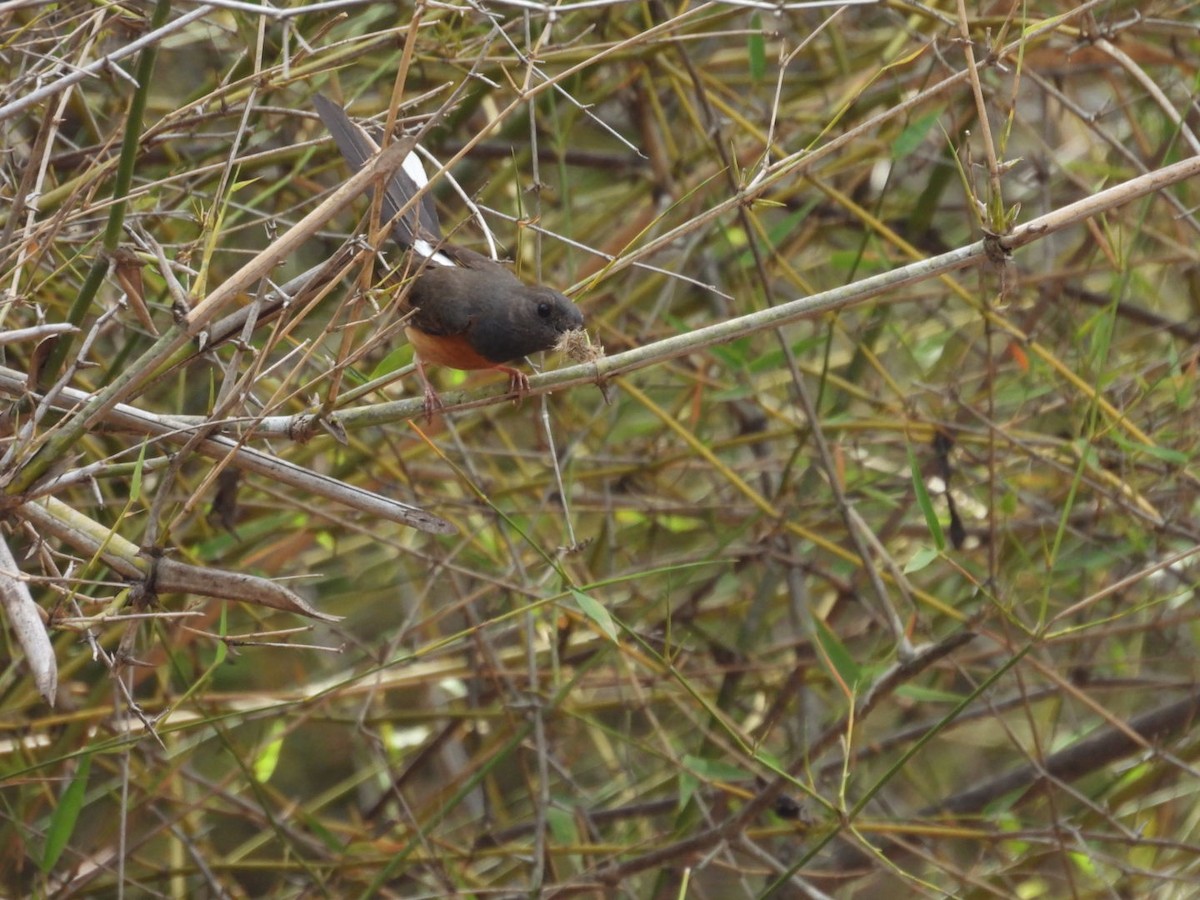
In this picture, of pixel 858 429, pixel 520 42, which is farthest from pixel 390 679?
pixel 520 42

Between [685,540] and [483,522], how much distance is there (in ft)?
3.12

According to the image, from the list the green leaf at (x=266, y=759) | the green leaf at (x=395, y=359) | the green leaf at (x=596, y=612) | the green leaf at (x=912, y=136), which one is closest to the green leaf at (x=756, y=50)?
the green leaf at (x=912, y=136)

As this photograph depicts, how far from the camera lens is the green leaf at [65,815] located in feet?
9.49

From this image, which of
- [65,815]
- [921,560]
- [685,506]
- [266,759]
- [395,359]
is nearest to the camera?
[921,560]

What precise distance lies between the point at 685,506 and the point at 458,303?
141 centimetres

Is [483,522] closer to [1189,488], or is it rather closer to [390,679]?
[390,679]

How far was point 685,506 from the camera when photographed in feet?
14.5

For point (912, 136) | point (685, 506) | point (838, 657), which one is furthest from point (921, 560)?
point (685, 506)

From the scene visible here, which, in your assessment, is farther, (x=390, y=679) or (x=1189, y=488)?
(x=390, y=679)

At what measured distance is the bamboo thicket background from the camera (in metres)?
3.46

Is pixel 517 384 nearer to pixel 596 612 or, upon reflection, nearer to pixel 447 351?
pixel 596 612

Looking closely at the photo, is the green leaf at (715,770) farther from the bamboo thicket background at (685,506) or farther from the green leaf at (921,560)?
the green leaf at (921,560)

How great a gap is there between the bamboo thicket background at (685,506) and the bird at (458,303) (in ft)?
0.51

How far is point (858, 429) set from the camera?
4.33 m
